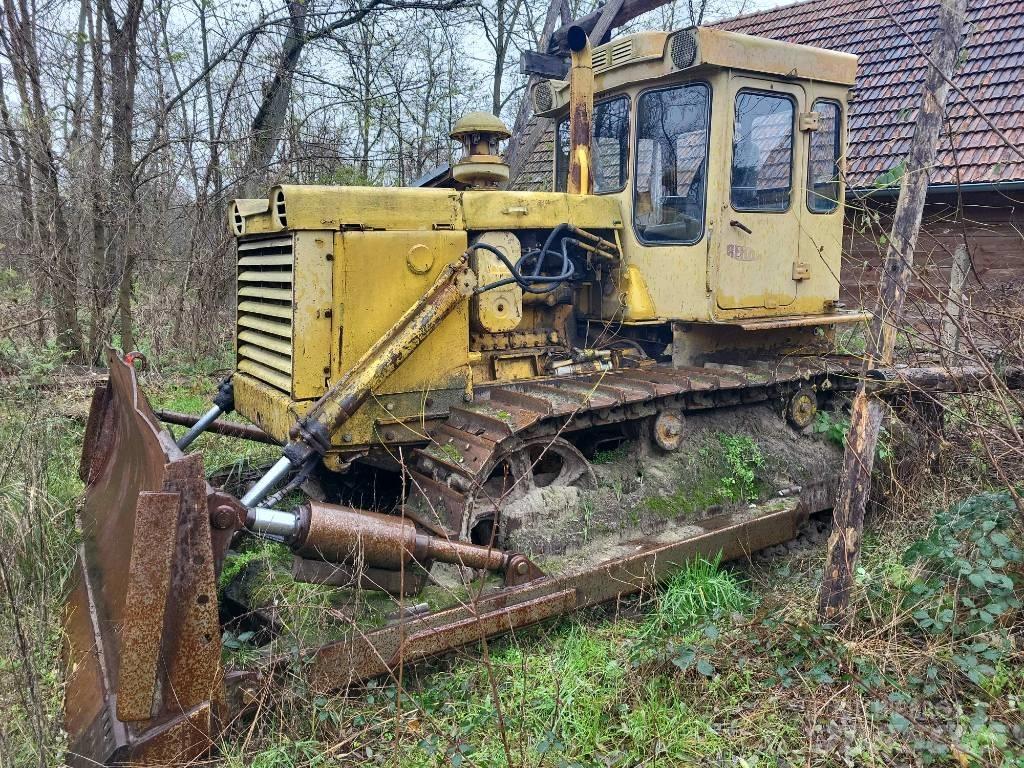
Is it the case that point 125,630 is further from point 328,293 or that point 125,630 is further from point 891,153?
point 891,153

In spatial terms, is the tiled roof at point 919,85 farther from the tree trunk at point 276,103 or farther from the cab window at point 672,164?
the tree trunk at point 276,103

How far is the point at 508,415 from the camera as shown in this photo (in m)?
3.86

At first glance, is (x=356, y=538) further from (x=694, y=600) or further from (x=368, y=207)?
(x=694, y=600)

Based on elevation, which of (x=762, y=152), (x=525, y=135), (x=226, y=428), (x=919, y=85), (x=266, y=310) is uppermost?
(x=919, y=85)

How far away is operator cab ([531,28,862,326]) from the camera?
4.57 metres

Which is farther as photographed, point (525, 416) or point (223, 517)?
point (525, 416)

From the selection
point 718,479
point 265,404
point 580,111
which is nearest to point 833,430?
point 718,479

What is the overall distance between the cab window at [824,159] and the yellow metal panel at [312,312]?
121 inches

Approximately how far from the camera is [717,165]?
179 inches

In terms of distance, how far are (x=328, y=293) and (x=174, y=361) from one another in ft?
21.8

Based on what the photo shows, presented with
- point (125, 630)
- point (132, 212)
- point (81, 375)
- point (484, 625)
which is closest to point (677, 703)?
point (484, 625)

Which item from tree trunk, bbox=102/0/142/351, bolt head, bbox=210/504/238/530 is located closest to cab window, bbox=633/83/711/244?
bolt head, bbox=210/504/238/530

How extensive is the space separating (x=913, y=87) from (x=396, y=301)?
9582 millimetres

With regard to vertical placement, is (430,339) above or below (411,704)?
above
